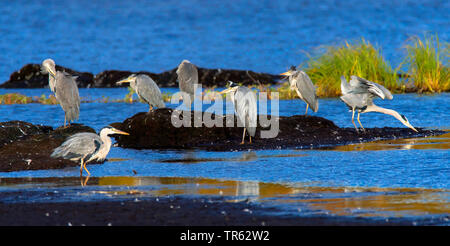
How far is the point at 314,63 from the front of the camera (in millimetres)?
26422

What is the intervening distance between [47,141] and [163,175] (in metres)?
3.18

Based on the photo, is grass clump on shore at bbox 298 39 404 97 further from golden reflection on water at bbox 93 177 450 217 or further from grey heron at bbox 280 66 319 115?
golden reflection on water at bbox 93 177 450 217

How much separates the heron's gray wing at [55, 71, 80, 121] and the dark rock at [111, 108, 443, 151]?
108 centimetres

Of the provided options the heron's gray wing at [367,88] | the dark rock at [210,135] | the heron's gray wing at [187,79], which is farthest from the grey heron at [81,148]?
the heron's gray wing at [187,79]

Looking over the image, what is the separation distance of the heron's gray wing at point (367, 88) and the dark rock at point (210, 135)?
35.6 inches

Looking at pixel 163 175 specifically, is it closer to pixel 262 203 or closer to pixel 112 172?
pixel 112 172

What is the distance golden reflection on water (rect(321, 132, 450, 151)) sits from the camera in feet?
47.8

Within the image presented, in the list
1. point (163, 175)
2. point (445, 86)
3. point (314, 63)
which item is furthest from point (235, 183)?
point (445, 86)

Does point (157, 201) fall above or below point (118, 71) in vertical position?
below

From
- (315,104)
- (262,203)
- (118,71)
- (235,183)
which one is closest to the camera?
(262,203)

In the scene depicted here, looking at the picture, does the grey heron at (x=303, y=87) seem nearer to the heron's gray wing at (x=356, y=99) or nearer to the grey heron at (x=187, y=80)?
the heron's gray wing at (x=356, y=99)

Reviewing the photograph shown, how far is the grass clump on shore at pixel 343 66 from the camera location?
2566 cm

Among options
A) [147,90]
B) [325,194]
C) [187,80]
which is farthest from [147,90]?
[325,194]

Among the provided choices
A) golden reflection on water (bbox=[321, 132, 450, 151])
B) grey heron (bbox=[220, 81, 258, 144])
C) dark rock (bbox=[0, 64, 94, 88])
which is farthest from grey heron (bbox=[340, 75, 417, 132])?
dark rock (bbox=[0, 64, 94, 88])
